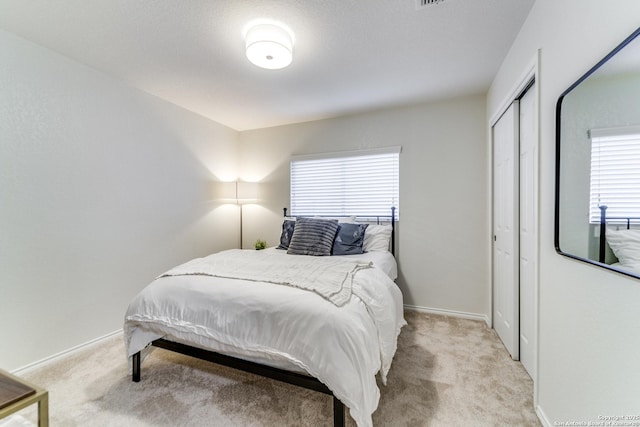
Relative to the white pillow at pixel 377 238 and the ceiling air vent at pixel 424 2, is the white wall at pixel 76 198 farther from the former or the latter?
the ceiling air vent at pixel 424 2

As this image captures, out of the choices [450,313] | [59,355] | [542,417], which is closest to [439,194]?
[450,313]

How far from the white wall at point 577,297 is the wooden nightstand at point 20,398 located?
2.11 metres

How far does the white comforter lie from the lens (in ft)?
4.23

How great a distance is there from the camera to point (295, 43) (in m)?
2.04

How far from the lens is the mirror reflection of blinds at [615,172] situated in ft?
2.75

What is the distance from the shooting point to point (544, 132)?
146cm

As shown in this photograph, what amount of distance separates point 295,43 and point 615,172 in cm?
203

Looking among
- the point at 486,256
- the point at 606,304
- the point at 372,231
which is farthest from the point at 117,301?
the point at 486,256

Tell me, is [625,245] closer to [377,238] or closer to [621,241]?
[621,241]

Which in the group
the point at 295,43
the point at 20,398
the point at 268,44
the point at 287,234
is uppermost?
the point at 295,43

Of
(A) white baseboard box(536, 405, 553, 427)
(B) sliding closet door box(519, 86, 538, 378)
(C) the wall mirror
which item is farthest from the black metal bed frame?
(A) white baseboard box(536, 405, 553, 427)

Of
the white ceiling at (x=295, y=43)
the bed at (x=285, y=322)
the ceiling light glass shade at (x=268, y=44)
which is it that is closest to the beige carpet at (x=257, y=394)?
the bed at (x=285, y=322)

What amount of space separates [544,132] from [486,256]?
1.83 metres

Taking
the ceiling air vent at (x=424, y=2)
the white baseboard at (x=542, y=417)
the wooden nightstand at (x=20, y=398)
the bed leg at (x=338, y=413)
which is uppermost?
the ceiling air vent at (x=424, y=2)
